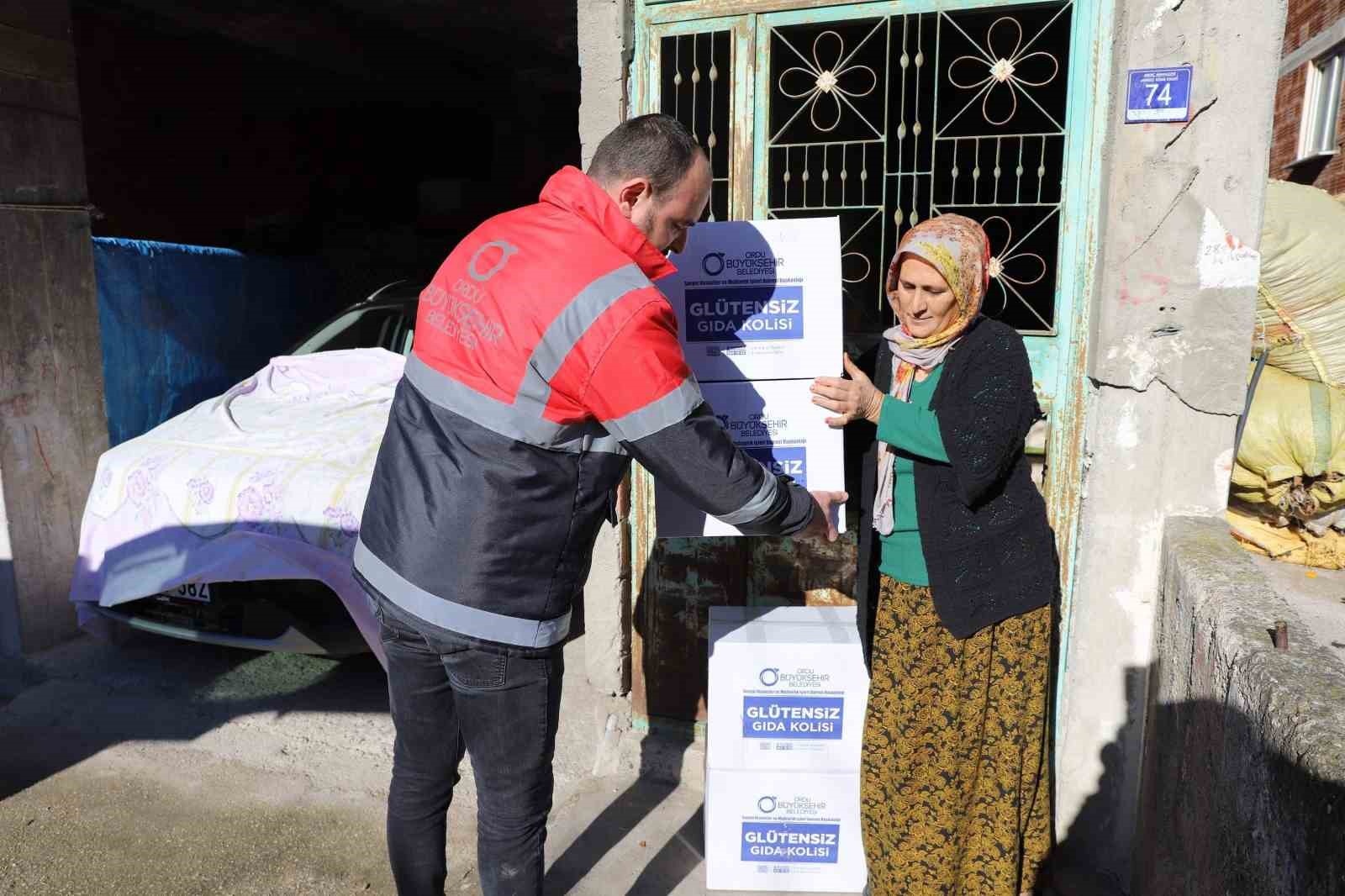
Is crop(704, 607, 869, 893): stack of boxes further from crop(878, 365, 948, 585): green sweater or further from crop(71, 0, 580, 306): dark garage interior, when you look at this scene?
crop(71, 0, 580, 306): dark garage interior

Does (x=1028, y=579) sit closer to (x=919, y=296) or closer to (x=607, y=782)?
(x=919, y=296)

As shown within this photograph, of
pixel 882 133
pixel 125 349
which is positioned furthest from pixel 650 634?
pixel 125 349

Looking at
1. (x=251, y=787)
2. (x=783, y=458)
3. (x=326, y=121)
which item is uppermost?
(x=326, y=121)

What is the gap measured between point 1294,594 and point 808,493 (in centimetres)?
339

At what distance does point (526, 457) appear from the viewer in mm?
1805

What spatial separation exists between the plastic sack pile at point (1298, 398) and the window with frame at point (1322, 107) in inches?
227

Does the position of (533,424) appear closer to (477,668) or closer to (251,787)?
(477,668)

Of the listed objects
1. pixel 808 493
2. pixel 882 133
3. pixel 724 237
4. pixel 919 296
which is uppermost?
pixel 882 133

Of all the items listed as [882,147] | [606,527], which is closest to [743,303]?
[882,147]

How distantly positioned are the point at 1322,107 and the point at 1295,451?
8160 mm

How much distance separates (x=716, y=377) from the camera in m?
2.33

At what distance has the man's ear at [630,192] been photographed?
191cm

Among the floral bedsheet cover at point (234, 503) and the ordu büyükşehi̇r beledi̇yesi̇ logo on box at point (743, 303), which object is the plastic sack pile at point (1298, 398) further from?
the floral bedsheet cover at point (234, 503)

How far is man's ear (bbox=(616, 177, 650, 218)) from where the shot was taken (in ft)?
6.25
